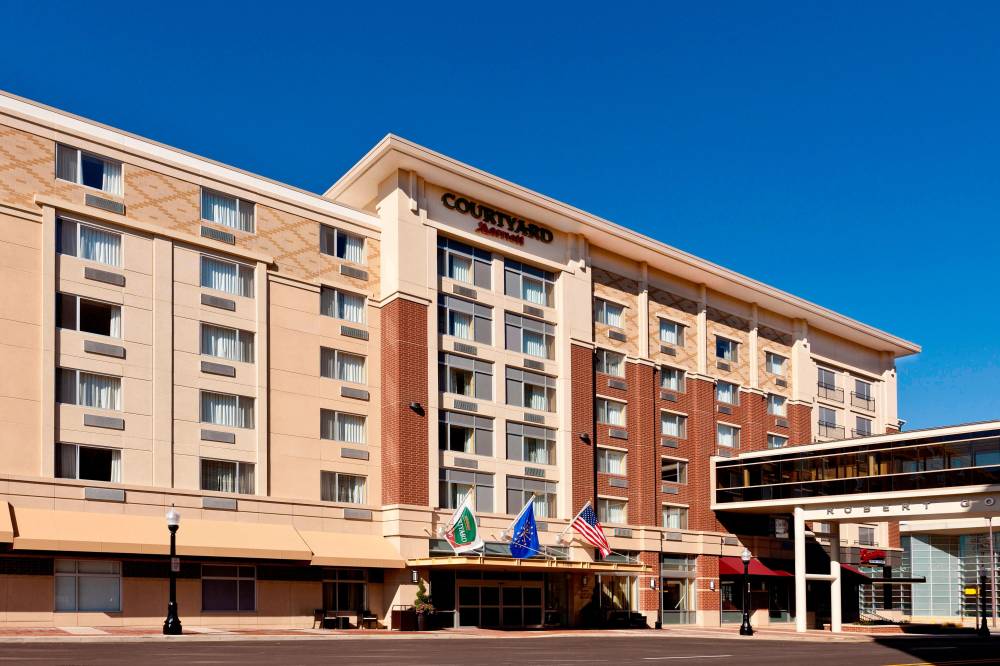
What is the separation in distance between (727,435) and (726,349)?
5.22 meters

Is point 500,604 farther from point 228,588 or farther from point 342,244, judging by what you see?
point 342,244

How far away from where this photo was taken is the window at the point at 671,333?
200 feet

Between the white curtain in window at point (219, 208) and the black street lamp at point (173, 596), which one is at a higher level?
the white curtain in window at point (219, 208)

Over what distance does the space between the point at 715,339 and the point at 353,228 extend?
25.8 metres

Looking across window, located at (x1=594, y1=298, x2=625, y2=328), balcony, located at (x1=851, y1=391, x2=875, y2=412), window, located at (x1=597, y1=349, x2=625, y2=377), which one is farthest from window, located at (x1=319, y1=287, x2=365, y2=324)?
balcony, located at (x1=851, y1=391, x2=875, y2=412)

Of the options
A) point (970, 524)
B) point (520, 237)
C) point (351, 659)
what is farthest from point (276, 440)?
point (970, 524)

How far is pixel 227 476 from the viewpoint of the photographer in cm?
4188

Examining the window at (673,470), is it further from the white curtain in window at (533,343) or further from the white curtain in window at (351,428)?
the white curtain in window at (351,428)

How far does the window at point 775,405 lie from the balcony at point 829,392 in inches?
163

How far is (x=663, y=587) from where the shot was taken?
57.1 meters

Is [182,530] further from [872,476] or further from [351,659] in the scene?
[872,476]

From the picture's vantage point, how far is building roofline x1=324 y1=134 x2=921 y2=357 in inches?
1865

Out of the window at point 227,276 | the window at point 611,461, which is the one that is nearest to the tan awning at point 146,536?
the window at point 227,276

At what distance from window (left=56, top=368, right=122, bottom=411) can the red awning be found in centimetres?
3494
